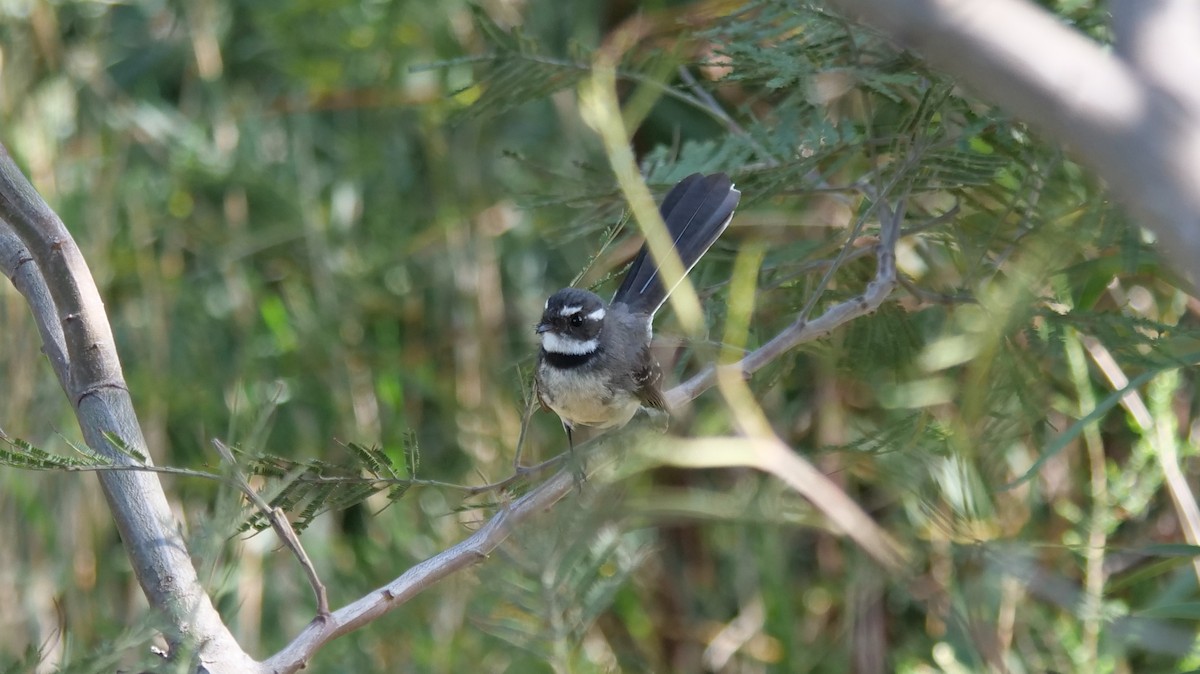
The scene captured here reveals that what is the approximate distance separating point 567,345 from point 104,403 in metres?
1.37

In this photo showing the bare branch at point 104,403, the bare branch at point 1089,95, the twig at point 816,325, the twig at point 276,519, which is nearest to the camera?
the bare branch at point 1089,95

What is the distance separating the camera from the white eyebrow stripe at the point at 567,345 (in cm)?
281

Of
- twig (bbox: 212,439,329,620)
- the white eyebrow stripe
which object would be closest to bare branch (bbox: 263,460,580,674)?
twig (bbox: 212,439,329,620)

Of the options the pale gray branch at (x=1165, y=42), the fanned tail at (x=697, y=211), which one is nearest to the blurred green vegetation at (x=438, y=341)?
the fanned tail at (x=697, y=211)

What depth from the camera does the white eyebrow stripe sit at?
2.81m

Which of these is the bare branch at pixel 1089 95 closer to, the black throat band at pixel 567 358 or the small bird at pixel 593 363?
the small bird at pixel 593 363

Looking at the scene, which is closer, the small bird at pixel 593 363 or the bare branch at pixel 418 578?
the bare branch at pixel 418 578

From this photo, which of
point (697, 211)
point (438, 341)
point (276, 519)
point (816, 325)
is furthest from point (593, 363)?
point (438, 341)

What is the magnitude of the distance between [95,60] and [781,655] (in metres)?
3.28

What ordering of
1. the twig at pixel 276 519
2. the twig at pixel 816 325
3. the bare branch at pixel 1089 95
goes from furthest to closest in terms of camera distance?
the twig at pixel 816 325, the twig at pixel 276 519, the bare branch at pixel 1089 95

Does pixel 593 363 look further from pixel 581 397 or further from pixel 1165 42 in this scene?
pixel 1165 42

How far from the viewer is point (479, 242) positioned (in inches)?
165

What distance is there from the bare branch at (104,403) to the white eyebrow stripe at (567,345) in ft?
4.28

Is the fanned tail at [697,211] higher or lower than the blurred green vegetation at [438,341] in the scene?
higher
